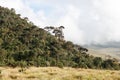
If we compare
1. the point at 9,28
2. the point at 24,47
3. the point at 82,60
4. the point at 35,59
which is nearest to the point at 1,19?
the point at 9,28

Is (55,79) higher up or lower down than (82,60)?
lower down

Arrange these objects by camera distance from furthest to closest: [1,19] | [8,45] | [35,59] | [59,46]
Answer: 1. [1,19]
2. [59,46]
3. [8,45]
4. [35,59]

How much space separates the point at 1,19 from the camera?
132 m

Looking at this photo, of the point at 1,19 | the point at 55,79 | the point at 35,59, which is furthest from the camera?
the point at 1,19

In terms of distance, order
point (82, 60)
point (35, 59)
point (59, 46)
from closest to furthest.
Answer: point (35, 59) → point (82, 60) → point (59, 46)

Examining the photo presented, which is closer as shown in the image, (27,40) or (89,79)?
(89,79)

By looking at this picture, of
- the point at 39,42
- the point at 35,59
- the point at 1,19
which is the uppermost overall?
the point at 1,19

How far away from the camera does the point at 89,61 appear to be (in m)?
111

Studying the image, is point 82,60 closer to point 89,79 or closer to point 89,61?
point 89,61

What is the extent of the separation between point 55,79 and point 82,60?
87.7 meters

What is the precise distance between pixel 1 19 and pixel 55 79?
112 metres

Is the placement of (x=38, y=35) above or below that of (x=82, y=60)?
above

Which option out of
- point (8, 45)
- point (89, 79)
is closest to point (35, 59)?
point (8, 45)

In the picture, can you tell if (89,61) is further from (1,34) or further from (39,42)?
(1,34)
